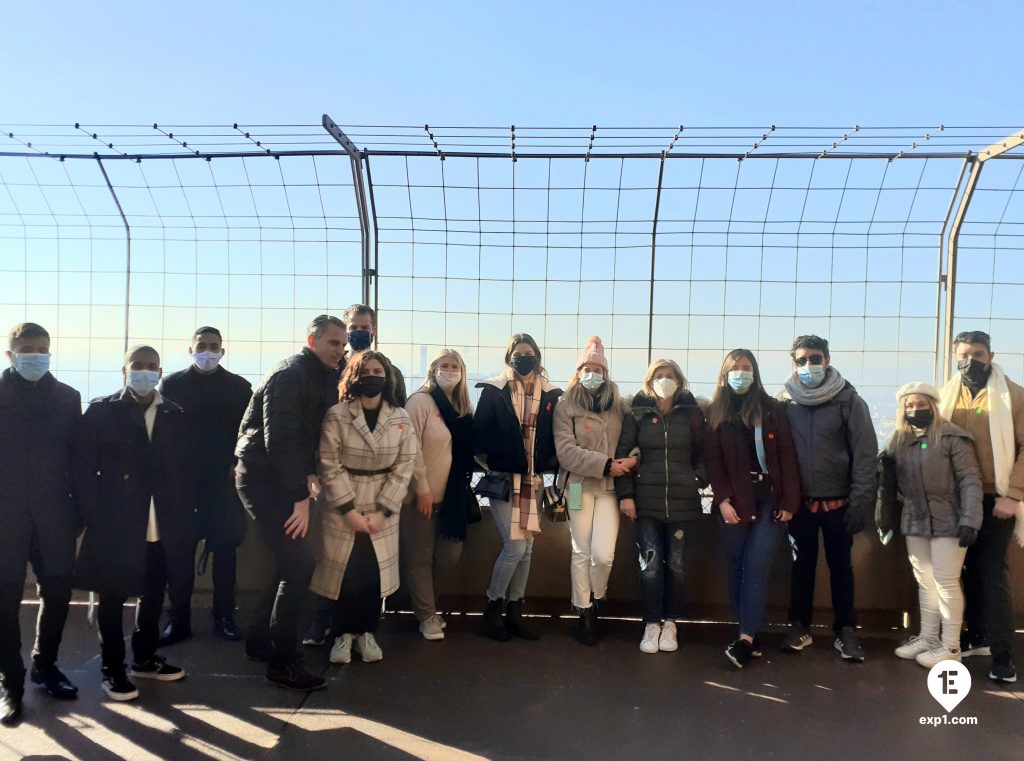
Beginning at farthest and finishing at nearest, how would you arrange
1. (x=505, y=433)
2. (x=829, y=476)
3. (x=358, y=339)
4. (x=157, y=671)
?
(x=358, y=339) → (x=505, y=433) → (x=829, y=476) → (x=157, y=671)

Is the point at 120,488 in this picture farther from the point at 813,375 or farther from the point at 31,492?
the point at 813,375

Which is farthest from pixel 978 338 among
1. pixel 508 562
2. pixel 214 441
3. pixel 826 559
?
pixel 214 441

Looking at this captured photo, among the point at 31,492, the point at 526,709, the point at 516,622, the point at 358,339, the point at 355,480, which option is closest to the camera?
the point at 31,492

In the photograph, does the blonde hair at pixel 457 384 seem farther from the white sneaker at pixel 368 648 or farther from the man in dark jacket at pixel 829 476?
the man in dark jacket at pixel 829 476

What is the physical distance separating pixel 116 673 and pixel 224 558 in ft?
3.49

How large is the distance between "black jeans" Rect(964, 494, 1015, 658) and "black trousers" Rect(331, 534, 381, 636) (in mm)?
3498

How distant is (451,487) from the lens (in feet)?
16.1

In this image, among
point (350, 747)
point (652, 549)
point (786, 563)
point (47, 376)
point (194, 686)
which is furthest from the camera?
point (786, 563)

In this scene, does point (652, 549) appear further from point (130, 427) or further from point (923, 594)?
point (130, 427)

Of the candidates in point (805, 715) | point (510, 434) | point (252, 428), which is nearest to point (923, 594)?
point (805, 715)

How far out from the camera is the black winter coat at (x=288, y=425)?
3992 mm

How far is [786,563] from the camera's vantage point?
526 cm

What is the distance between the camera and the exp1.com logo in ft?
12.5

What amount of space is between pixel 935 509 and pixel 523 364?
2.56 meters
